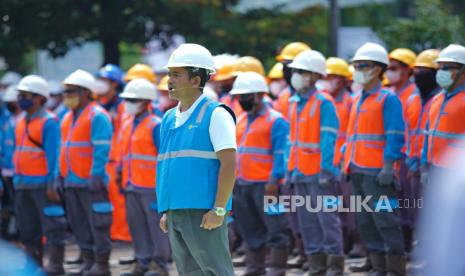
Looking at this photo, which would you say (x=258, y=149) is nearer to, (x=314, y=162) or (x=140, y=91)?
(x=314, y=162)

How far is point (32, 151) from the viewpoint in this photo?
12.4m

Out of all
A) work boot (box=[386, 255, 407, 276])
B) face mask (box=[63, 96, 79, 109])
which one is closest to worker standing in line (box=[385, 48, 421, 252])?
work boot (box=[386, 255, 407, 276])

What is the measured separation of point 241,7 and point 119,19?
376 centimetres

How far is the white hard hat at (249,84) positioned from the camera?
11.5 m

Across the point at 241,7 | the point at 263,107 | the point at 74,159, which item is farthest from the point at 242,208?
the point at 241,7

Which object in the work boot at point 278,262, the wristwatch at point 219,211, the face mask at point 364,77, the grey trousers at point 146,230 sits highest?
the face mask at point 364,77

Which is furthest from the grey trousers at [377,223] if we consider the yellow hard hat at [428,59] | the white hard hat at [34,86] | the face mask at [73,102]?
the white hard hat at [34,86]

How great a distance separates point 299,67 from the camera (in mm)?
11242

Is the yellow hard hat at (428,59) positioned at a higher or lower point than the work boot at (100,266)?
higher

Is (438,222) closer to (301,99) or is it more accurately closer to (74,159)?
(301,99)

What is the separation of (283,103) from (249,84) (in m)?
1.80

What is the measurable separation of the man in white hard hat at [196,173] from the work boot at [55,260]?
15.2 ft

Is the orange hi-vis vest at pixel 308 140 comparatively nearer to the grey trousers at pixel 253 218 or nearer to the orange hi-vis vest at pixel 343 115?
the grey trousers at pixel 253 218

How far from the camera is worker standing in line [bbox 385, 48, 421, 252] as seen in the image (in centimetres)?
1218
